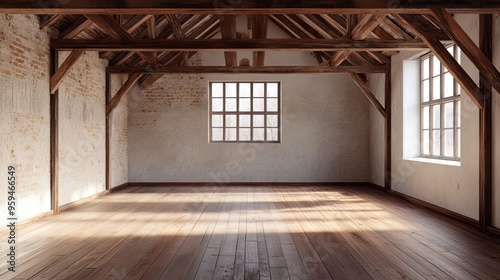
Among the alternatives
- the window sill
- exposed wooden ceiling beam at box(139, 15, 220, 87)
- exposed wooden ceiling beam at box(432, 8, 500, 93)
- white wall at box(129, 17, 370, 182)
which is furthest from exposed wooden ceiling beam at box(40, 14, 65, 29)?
the window sill

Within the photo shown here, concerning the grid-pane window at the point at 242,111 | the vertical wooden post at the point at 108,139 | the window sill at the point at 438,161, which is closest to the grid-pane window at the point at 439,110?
the window sill at the point at 438,161

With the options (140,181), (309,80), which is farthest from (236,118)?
(140,181)

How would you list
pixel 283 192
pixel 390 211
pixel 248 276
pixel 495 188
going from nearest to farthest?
pixel 248 276 < pixel 495 188 < pixel 390 211 < pixel 283 192

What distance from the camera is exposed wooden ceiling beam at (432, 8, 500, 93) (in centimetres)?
461

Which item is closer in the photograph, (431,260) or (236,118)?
(431,260)

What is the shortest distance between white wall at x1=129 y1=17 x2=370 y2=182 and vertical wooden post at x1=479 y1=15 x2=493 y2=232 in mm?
5638

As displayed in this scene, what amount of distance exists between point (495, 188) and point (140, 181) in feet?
28.2

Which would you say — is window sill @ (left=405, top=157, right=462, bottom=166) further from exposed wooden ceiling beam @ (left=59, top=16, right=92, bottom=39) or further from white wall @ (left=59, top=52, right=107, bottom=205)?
white wall @ (left=59, top=52, right=107, bottom=205)

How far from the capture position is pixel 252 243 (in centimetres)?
479

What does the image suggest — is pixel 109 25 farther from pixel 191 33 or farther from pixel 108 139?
pixel 191 33

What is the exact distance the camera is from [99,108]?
29.9ft

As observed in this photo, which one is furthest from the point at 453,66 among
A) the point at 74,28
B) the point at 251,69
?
the point at 74,28

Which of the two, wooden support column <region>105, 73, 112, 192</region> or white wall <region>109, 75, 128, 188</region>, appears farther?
white wall <region>109, 75, 128, 188</region>

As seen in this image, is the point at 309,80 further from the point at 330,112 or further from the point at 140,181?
the point at 140,181
